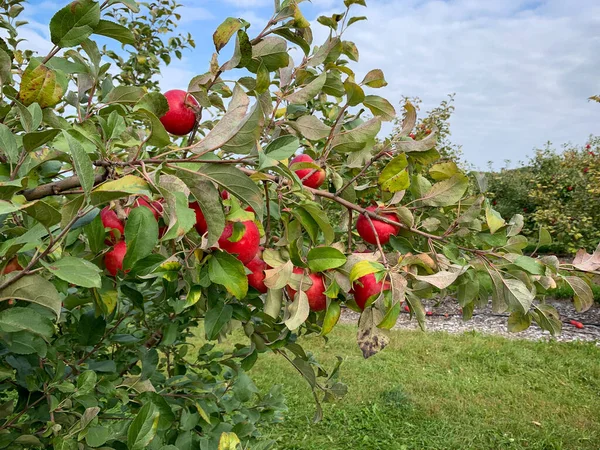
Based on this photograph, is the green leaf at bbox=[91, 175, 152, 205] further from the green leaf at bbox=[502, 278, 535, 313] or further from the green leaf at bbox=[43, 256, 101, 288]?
the green leaf at bbox=[502, 278, 535, 313]

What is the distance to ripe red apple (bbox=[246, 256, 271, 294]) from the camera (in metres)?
1.02

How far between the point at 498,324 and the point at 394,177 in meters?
6.92

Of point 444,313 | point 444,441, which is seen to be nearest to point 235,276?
point 444,441

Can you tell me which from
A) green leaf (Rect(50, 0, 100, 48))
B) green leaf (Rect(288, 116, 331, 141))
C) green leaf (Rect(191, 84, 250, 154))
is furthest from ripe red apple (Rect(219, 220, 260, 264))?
green leaf (Rect(50, 0, 100, 48))

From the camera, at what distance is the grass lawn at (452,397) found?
364 centimetres

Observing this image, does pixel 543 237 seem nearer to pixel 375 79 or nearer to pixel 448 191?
pixel 448 191

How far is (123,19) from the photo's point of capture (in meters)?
3.11

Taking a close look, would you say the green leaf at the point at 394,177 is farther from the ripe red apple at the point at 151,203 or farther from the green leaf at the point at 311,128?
the ripe red apple at the point at 151,203

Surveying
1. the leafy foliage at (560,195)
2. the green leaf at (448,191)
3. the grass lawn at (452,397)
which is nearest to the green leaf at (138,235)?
the green leaf at (448,191)

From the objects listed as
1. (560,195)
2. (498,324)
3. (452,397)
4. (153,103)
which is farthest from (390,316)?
(560,195)

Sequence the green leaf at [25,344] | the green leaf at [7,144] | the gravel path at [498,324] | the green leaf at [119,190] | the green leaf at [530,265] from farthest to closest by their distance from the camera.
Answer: the gravel path at [498,324] < the green leaf at [530,265] < the green leaf at [25,344] < the green leaf at [7,144] < the green leaf at [119,190]

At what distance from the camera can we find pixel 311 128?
1138mm

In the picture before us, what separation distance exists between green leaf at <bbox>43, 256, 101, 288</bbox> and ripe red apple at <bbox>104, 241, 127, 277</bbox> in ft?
0.81

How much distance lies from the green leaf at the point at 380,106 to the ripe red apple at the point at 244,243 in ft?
1.60
